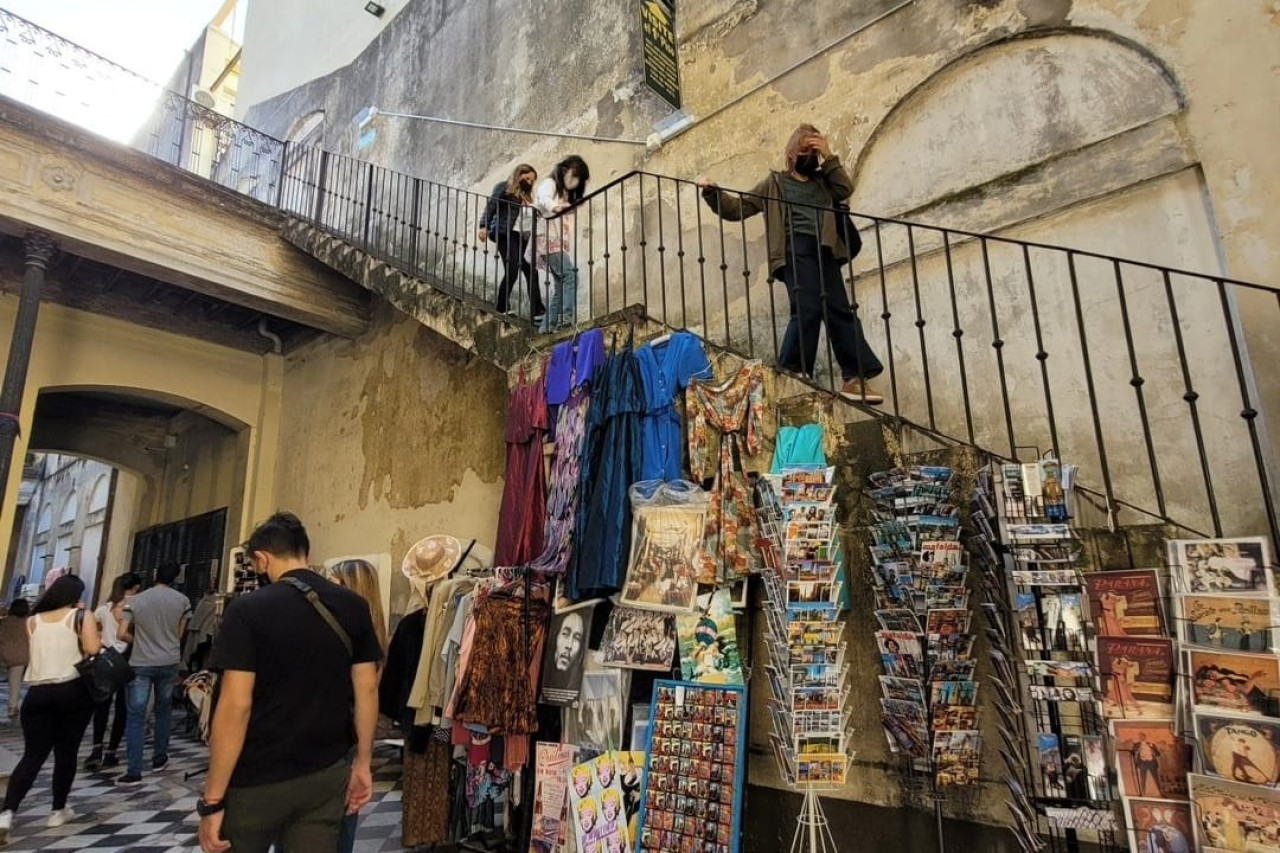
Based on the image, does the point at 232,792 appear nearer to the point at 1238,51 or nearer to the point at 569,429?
the point at 569,429

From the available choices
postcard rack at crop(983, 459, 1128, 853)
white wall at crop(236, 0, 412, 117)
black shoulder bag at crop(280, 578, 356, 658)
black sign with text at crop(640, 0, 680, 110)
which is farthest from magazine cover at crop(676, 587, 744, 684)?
white wall at crop(236, 0, 412, 117)

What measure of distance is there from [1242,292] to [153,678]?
26.1 ft

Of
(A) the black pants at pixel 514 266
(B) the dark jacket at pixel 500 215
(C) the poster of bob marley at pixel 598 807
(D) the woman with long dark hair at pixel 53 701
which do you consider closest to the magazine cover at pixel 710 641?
(C) the poster of bob marley at pixel 598 807

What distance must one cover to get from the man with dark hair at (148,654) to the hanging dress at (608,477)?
4187 millimetres

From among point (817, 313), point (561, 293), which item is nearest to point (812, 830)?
point (817, 313)

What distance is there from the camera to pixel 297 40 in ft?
42.1

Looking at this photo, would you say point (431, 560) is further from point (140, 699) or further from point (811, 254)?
point (811, 254)

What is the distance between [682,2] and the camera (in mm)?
6512

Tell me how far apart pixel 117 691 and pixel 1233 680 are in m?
7.99

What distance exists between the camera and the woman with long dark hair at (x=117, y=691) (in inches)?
241

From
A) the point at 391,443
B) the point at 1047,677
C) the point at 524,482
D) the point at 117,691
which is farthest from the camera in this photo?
the point at 391,443

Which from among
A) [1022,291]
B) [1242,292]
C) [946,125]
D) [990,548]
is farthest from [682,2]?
[990,548]

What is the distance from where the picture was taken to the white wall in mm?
11477

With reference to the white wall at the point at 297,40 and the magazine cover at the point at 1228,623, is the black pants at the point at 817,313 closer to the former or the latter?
the magazine cover at the point at 1228,623
